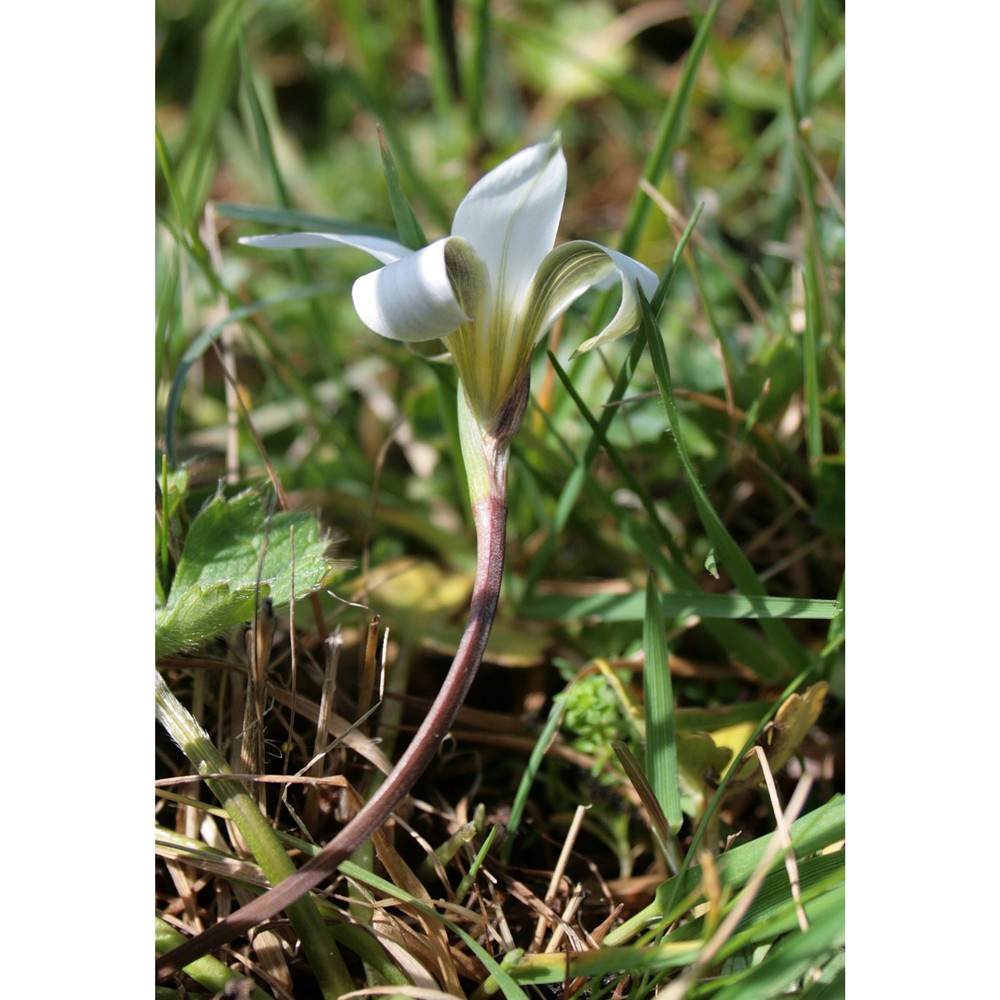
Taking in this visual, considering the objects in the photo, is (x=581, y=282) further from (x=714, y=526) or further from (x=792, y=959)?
(x=792, y=959)

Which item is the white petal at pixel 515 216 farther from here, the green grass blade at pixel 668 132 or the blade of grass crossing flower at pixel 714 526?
the green grass blade at pixel 668 132

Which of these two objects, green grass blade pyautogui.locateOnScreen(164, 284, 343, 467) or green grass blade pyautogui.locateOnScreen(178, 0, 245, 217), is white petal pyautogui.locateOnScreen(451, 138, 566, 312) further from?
green grass blade pyautogui.locateOnScreen(178, 0, 245, 217)

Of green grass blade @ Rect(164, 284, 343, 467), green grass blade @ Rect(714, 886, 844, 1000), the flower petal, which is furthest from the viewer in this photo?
green grass blade @ Rect(164, 284, 343, 467)

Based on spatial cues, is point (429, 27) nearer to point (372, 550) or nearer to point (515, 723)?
point (372, 550)

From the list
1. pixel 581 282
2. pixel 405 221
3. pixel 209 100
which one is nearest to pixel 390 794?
pixel 581 282

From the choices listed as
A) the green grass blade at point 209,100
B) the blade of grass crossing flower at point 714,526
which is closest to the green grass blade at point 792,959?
the blade of grass crossing flower at point 714,526

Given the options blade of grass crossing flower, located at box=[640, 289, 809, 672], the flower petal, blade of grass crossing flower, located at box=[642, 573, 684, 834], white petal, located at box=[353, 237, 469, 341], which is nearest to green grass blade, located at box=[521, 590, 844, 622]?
blade of grass crossing flower, located at box=[640, 289, 809, 672]

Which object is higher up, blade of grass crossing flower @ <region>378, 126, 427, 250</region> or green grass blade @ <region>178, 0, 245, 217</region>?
green grass blade @ <region>178, 0, 245, 217</region>
